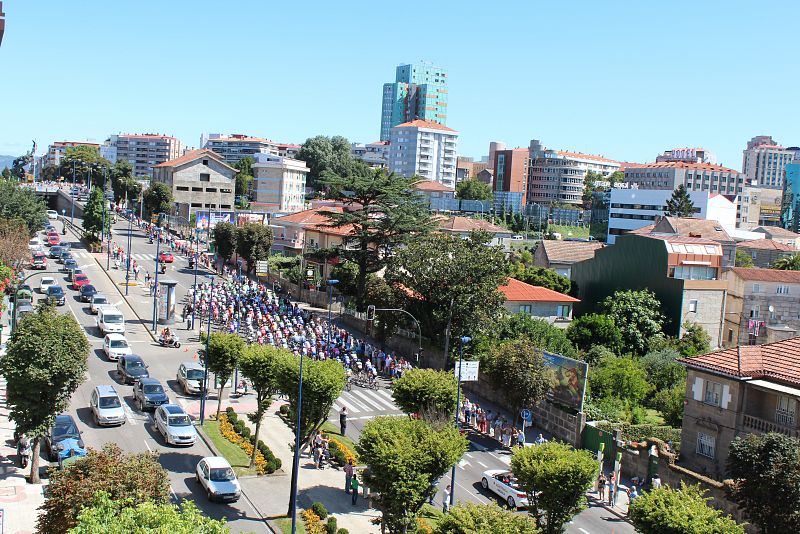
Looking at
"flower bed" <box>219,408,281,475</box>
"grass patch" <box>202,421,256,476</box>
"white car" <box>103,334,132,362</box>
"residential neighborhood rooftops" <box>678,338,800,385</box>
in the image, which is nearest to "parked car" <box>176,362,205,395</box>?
"flower bed" <box>219,408,281,475</box>

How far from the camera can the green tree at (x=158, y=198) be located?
4026 inches

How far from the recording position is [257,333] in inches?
1927

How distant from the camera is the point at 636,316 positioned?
5616cm

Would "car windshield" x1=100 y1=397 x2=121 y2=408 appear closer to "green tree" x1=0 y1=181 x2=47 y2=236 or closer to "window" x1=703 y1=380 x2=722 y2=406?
"window" x1=703 y1=380 x2=722 y2=406

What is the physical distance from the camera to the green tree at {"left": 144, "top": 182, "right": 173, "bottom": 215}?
335ft

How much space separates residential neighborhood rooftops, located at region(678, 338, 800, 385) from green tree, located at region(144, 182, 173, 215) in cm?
8037

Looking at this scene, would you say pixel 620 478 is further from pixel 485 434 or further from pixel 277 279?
pixel 277 279

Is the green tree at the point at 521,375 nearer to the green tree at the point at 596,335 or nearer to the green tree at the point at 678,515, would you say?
the green tree at the point at 596,335

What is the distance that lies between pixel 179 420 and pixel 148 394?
3.78 meters

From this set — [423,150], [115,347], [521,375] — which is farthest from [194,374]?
[423,150]

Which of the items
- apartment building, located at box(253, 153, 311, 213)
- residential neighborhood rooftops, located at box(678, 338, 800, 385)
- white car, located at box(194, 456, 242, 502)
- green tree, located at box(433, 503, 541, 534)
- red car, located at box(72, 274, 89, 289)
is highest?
apartment building, located at box(253, 153, 311, 213)

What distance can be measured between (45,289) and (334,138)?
9947 centimetres

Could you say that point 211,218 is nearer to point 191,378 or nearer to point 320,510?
point 191,378

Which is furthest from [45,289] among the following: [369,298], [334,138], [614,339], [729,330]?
[334,138]
